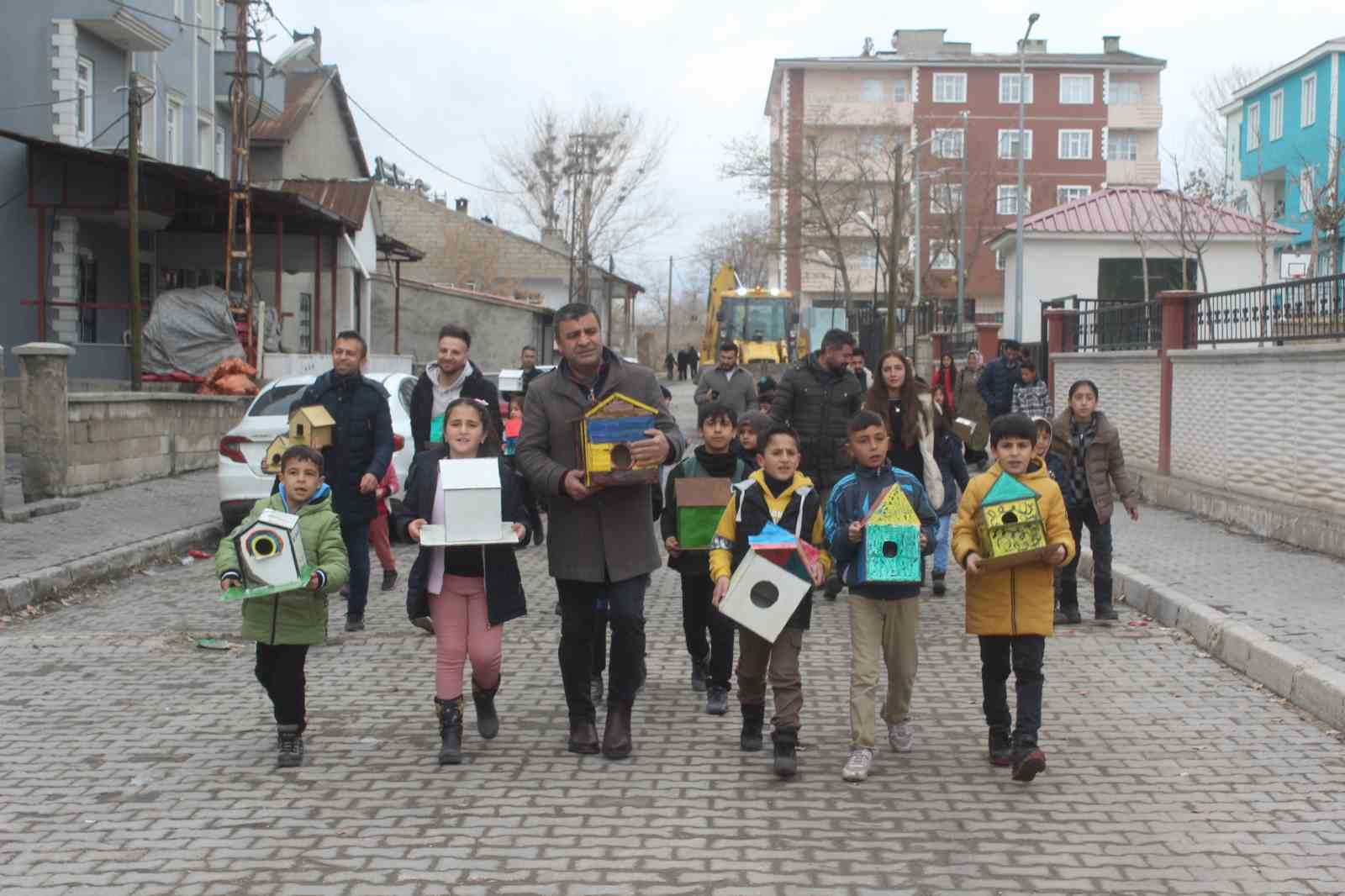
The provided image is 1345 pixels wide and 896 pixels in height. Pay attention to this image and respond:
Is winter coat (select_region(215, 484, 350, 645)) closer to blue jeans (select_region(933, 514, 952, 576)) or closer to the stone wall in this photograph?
blue jeans (select_region(933, 514, 952, 576))

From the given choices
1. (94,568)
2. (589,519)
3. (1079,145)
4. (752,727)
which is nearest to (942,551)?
(752,727)

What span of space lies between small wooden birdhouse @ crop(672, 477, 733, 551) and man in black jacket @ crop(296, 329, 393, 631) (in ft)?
8.11

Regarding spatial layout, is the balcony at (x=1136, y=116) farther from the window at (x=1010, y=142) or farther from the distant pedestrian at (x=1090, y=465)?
the distant pedestrian at (x=1090, y=465)

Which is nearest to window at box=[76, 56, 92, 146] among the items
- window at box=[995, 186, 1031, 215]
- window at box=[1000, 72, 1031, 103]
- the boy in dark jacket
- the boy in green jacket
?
the boy in dark jacket

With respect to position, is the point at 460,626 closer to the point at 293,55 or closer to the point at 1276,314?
the point at 1276,314

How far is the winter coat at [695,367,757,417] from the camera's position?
48.6 feet

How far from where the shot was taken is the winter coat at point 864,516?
6309 millimetres

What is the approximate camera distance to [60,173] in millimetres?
26172

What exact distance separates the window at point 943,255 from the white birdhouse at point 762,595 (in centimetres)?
5447

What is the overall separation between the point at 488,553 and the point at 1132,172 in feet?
255

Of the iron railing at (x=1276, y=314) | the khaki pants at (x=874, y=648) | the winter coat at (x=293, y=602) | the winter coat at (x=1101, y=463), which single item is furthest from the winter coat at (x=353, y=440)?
the iron railing at (x=1276, y=314)

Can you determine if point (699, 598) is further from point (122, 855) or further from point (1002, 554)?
point (122, 855)

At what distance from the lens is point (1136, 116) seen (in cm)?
7800

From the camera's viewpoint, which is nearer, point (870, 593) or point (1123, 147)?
point (870, 593)
